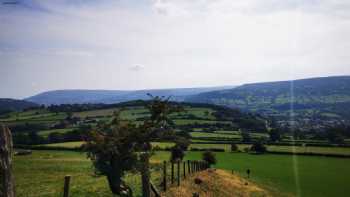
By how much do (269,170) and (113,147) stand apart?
57.6 m

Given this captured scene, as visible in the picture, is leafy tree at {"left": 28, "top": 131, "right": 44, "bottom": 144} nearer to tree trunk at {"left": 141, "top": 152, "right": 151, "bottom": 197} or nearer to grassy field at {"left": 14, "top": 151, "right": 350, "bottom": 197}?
grassy field at {"left": 14, "top": 151, "right": 350, "bottom": 197}

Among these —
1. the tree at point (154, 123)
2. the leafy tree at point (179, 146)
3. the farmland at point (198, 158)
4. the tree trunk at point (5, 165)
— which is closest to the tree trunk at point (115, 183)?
the tree at point (154, 123)

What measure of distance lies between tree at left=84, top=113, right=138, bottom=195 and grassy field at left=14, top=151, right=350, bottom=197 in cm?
686

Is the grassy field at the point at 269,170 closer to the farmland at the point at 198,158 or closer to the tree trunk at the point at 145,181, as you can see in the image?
the farmland at the point at 198,158

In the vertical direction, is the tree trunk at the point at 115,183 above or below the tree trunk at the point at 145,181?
below

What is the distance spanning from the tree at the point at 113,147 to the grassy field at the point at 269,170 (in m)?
6.86

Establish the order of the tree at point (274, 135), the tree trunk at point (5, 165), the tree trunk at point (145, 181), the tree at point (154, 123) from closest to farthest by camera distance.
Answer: the tree trunk at point (5, 165) → the tree trunk at point (145, 181) → the tree at point (154, 123) → the tree at point (274, 135)

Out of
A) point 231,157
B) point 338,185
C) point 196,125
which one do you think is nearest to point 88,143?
point 338,185

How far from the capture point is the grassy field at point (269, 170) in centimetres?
4024

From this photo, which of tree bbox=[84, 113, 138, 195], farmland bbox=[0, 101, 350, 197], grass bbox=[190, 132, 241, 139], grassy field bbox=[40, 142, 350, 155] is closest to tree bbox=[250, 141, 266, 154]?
farmland bbox=[0, 101, 350, 197]

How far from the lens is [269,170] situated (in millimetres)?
68312

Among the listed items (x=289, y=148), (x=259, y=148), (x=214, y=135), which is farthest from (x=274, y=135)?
(x=214, y=135)

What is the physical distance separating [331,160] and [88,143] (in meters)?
80.4

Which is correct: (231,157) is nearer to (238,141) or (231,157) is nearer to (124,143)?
(238,141)
